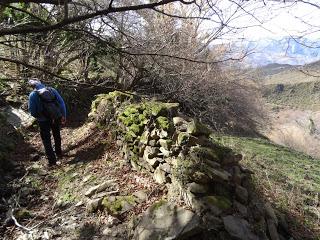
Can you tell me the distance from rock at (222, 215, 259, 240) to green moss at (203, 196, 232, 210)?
13cm

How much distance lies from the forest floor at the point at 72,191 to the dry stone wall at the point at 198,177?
32 centimetres

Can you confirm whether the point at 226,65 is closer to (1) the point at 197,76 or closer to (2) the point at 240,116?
(2) the point at 240,116

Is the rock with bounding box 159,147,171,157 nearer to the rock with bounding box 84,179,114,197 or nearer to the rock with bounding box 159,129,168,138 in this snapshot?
the rock with bounding box 159,129,168,138

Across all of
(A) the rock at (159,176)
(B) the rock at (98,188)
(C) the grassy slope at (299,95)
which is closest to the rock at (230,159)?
(A) the rock at (159,176)

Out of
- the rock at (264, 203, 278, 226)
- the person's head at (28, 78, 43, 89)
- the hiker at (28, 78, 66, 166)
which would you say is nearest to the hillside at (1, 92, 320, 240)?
the rock at (264, 203, 278, 226)

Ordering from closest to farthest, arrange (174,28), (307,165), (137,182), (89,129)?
(137,182) < (89,129) < (307,165) < (174,28)

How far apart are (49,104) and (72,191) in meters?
2.04

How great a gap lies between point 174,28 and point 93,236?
9.83m

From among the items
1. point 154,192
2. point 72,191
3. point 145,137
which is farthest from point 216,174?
point 72,191

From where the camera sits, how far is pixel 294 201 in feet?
23.2

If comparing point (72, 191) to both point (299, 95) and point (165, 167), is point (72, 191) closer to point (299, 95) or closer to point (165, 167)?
point (165, 167)

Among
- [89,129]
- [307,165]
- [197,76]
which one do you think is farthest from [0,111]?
[307,165]

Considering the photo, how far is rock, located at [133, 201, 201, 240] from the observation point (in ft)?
15.0

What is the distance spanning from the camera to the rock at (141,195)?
216 inches
